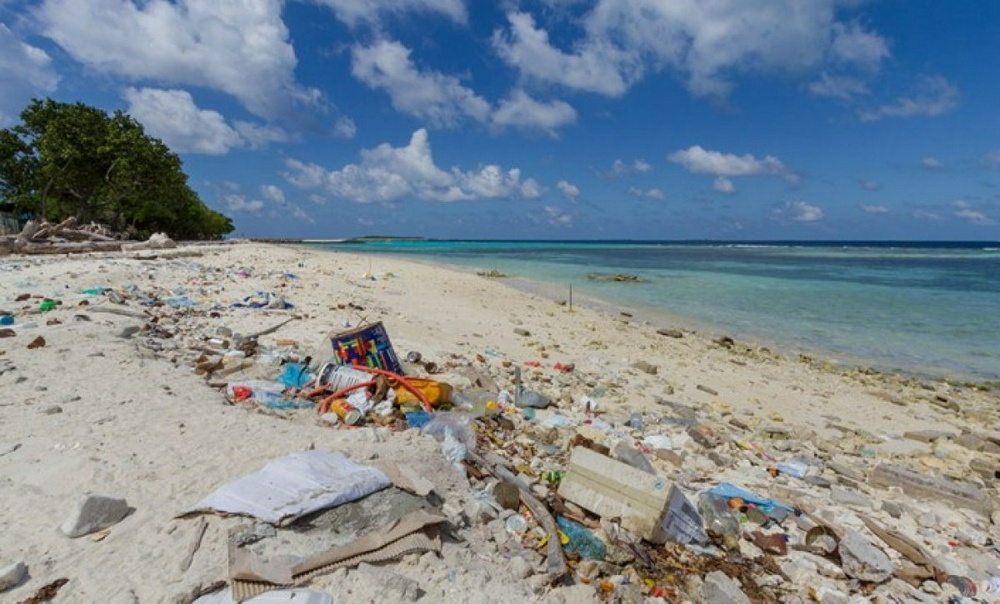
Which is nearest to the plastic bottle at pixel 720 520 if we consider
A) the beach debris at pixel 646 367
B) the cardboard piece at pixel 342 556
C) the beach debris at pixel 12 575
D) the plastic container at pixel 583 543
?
the plastic container at pixel 583 543

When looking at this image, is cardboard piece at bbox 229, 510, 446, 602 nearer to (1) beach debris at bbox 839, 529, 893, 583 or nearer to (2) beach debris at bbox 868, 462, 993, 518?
(1) beach debris at bbox 839, 529, 893, 583

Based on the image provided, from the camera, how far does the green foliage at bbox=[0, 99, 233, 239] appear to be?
2495 cm

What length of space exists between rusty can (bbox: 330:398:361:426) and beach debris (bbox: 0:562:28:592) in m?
2.08

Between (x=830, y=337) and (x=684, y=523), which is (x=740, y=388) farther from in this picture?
(x=830, y=337)

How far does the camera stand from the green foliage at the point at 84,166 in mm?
24953

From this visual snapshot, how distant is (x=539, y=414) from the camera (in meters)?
5.05

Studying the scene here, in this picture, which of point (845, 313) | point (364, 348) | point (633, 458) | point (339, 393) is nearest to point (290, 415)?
point (339, 393)

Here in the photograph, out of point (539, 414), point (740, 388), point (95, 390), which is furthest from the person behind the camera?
point (740, 388)

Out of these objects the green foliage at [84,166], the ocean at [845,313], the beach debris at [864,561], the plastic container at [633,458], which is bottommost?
the ocean at [845,313]

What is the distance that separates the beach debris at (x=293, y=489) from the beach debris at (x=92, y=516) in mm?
320

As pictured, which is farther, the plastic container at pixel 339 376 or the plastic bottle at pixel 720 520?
the plastic container at pixel 339 376

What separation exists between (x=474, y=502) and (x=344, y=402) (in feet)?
5.96

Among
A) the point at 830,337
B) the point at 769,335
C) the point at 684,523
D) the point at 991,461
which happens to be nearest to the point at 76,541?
the point at 684,523

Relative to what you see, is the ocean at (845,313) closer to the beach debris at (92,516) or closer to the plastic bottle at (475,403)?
the plastic bottle at (475,403)
